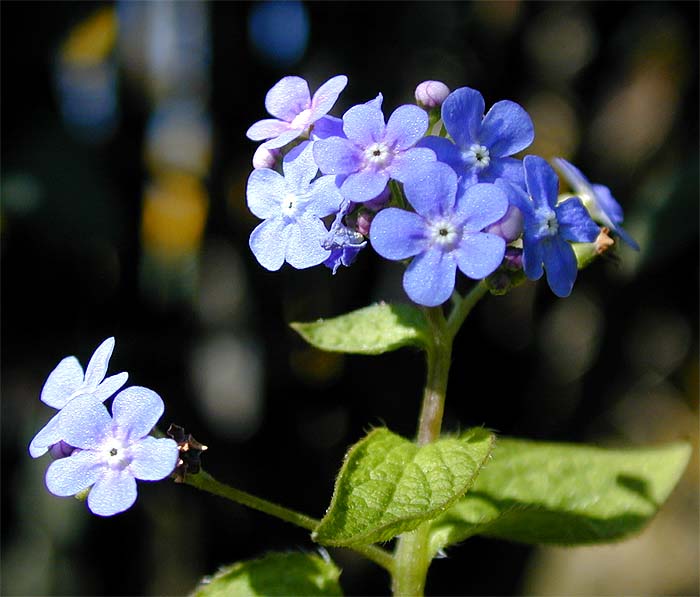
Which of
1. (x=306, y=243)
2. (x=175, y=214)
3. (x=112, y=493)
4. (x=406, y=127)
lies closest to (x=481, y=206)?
(x=406, y=127)

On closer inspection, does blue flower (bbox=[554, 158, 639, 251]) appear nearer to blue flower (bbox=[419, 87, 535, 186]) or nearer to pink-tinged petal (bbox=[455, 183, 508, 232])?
blue flower (bbox=[419, 87, 535, 186])

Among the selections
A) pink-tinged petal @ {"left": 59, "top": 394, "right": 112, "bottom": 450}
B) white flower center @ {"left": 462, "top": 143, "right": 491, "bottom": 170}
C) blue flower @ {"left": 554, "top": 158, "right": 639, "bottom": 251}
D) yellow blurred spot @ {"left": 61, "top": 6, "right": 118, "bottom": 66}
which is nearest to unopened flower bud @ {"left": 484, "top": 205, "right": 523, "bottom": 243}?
white flower center @ {"left": 462, "top": 143, "right": 491, "bottom": 170}

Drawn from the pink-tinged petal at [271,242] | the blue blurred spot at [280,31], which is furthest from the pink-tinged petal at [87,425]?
the blue blurred spot at [280,31]

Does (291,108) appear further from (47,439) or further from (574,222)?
(47,439)

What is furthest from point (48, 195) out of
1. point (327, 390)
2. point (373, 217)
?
point (373, 217)

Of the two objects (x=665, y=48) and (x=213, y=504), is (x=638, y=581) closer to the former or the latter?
(x=213, y=504)
